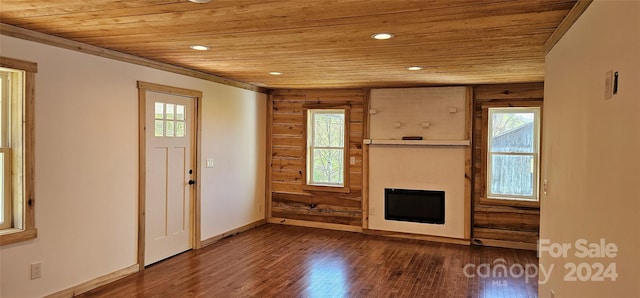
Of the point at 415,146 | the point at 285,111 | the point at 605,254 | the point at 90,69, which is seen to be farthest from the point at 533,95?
the point at 90,69

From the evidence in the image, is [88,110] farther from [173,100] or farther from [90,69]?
[173,100]

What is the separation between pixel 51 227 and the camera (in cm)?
342

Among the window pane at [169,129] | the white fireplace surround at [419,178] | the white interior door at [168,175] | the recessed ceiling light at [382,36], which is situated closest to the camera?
the recessed ceiling light at [382,36]

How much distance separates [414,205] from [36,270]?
444 cm

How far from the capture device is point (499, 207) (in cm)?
562

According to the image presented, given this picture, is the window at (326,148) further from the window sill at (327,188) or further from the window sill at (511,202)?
the window sill at (511,202)

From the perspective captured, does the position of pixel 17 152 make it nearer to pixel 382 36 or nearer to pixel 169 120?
pixel 169 120

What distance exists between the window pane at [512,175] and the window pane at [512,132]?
0.12 meters

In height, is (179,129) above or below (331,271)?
above

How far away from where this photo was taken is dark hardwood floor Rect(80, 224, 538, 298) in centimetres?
387

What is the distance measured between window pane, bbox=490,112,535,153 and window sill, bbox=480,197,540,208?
645 millimetres

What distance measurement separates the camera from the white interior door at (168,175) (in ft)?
14.6

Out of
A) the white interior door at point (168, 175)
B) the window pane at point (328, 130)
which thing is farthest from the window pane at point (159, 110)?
the window pane at point (328, 130)

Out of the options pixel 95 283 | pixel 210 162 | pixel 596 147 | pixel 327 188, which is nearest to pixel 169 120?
pixel 210 162
